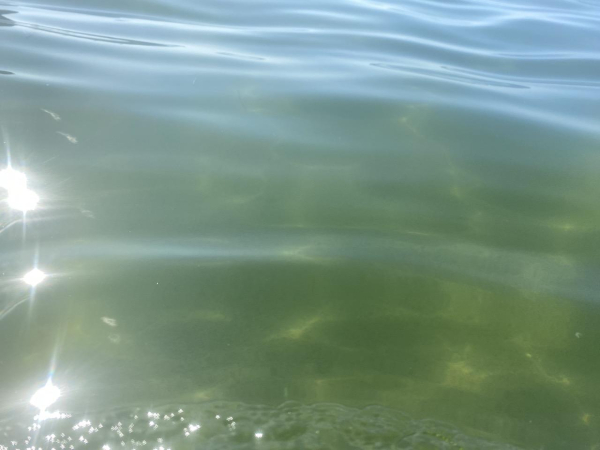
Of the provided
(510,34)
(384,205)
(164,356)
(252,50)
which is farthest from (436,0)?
(164,356)

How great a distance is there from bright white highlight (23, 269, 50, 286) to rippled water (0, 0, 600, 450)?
1.0 inches

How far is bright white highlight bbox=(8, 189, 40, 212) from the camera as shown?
6.52ft

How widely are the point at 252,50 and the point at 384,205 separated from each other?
201 centimetres

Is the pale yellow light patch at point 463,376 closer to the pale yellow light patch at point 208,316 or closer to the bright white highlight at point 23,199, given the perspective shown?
the pale yellow light patch at point 208,316

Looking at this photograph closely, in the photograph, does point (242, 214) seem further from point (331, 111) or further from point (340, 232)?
point (331, 111)

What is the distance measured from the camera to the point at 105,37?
3.83 m

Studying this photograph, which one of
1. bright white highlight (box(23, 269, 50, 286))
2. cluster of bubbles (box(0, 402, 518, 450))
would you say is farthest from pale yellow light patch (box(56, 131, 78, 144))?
cluster of bubbles (box(0, 402, 518, 450))

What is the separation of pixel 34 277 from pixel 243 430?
0.80 m

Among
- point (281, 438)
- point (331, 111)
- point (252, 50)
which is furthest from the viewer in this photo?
point (252, 50)

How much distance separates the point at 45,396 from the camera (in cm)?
133

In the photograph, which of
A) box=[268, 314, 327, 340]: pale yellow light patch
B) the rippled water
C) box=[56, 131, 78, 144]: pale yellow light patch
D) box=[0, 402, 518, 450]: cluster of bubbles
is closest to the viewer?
box=[0, 402, 518, 450]: cluster of bubbles

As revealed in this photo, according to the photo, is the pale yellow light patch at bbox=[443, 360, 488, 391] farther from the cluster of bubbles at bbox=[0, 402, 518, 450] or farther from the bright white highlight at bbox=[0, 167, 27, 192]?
the bright white highlight at bbox=[0, 167, 27, 192]

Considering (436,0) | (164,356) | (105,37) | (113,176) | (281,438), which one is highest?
(436,0)

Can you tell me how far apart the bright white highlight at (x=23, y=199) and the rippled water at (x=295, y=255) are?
4 centimetres
